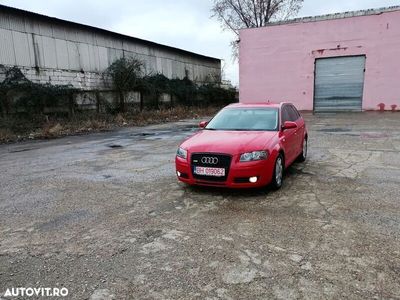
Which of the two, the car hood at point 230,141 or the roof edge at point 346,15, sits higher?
the roof edge at point 346,15

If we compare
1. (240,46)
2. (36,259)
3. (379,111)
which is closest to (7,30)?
(240,46)

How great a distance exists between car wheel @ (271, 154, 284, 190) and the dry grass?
461 inches

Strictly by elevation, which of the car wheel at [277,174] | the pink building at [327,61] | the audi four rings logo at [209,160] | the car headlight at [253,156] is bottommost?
the car wheel at [277,174]

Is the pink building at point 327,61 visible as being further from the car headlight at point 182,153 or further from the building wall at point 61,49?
the car headlight at point 182,153

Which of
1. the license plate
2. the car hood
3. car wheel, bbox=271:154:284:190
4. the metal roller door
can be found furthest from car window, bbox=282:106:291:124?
the metal roller door

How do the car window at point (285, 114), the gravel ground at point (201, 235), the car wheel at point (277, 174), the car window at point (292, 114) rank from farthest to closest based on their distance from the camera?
the car window at point (292, 114), the car window at point (285, 114), the car wheel at point (277, 174), the gravel ground at point (201, 235)

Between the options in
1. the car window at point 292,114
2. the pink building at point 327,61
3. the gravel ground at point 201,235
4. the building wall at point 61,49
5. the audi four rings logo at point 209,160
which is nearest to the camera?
the gravel ground at point 201,235

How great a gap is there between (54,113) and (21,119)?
2266 millimetres

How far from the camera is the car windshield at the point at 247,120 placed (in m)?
6.38

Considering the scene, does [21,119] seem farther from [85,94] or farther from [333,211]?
[333,211]

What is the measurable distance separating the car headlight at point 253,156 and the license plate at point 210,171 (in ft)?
1.20

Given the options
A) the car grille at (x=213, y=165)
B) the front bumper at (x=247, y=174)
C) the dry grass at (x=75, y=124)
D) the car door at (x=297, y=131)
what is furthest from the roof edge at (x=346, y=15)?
the car grille at (x=213, y=165)

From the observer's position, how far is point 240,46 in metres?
24.8

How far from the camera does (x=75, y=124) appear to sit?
17250 millimetres
